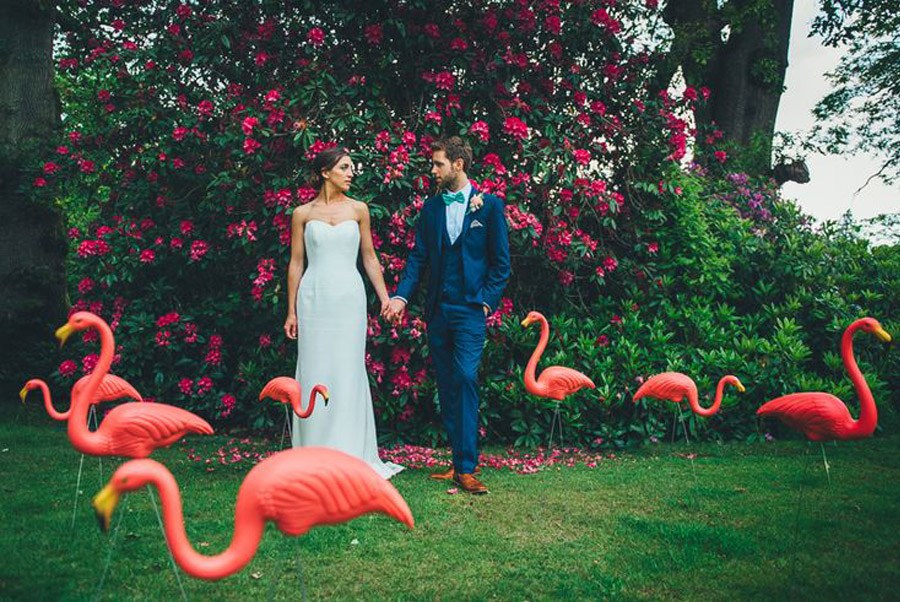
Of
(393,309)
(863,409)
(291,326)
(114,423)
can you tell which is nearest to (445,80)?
(393,309)

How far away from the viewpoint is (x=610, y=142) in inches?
297

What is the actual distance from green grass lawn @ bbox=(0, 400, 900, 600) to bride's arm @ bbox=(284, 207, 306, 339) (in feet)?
4.31

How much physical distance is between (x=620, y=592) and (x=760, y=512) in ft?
5.76

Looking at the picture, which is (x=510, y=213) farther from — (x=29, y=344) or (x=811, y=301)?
(x=29, y=344)

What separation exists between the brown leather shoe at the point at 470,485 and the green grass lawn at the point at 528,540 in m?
0.09

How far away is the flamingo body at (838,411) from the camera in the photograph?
3762 mm

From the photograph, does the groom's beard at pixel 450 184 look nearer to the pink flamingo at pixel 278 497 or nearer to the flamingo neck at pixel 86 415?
the flamingo neck at pixel 86 415

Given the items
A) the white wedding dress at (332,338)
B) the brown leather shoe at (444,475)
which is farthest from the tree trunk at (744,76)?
the brown leather shoe at (444,475)

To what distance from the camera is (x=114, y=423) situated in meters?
3.03

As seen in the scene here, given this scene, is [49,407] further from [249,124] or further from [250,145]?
[249,124]

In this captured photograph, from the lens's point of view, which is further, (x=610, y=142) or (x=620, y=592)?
(x=610, y=142)

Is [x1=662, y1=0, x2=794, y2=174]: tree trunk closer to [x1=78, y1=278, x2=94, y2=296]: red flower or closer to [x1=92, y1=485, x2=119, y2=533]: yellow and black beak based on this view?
[x1=78, y1=278, x2=94, y2=296]: red flower

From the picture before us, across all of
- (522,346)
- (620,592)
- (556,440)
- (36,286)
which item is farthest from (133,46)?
(620,592)

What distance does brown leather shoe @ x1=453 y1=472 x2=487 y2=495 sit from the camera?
16.3 feet
